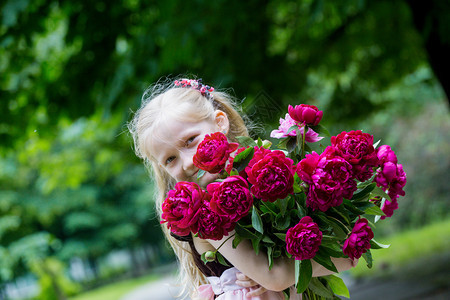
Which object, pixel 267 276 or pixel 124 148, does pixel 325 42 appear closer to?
pixel 124 148

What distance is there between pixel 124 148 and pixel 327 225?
5.29 meters

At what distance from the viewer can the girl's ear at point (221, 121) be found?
1837 mm

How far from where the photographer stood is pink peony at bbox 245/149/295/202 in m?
1.41

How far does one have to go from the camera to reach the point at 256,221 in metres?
1.47

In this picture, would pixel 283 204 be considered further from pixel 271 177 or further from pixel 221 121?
pixel 221 121

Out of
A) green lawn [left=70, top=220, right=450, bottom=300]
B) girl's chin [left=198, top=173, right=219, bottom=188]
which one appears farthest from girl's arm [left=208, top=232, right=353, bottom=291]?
green lawn [left=70, top=220, right=450, bottom=300]

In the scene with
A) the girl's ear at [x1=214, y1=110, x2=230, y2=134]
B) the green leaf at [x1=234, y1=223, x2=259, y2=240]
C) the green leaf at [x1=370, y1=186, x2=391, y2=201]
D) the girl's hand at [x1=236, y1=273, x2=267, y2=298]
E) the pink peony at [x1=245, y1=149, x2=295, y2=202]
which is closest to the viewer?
the pink peony at [x1=245, y1=149, x2=295, y2=202]

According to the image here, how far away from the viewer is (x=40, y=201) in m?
20.7

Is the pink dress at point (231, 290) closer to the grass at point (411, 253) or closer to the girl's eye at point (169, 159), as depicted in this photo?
the girl's eye at point (169, 159)

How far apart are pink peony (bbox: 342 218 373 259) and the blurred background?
713 millimetres

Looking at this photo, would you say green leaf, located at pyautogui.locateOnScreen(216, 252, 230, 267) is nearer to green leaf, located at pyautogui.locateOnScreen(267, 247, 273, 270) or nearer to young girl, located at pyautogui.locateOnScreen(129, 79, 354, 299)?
young girl, located at pyautogui.locateOnScreen(129, 79, 354, 299)

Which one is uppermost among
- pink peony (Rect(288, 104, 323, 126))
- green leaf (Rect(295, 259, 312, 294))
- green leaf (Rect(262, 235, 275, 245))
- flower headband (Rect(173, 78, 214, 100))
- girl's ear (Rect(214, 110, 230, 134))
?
flower headband (Rect(173, 78, 214, 100))

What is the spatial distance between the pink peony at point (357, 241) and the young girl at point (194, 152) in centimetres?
15

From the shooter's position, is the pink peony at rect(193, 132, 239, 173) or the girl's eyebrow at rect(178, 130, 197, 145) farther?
the girl's eyebrow at rect(178, 130, 197, 145)
